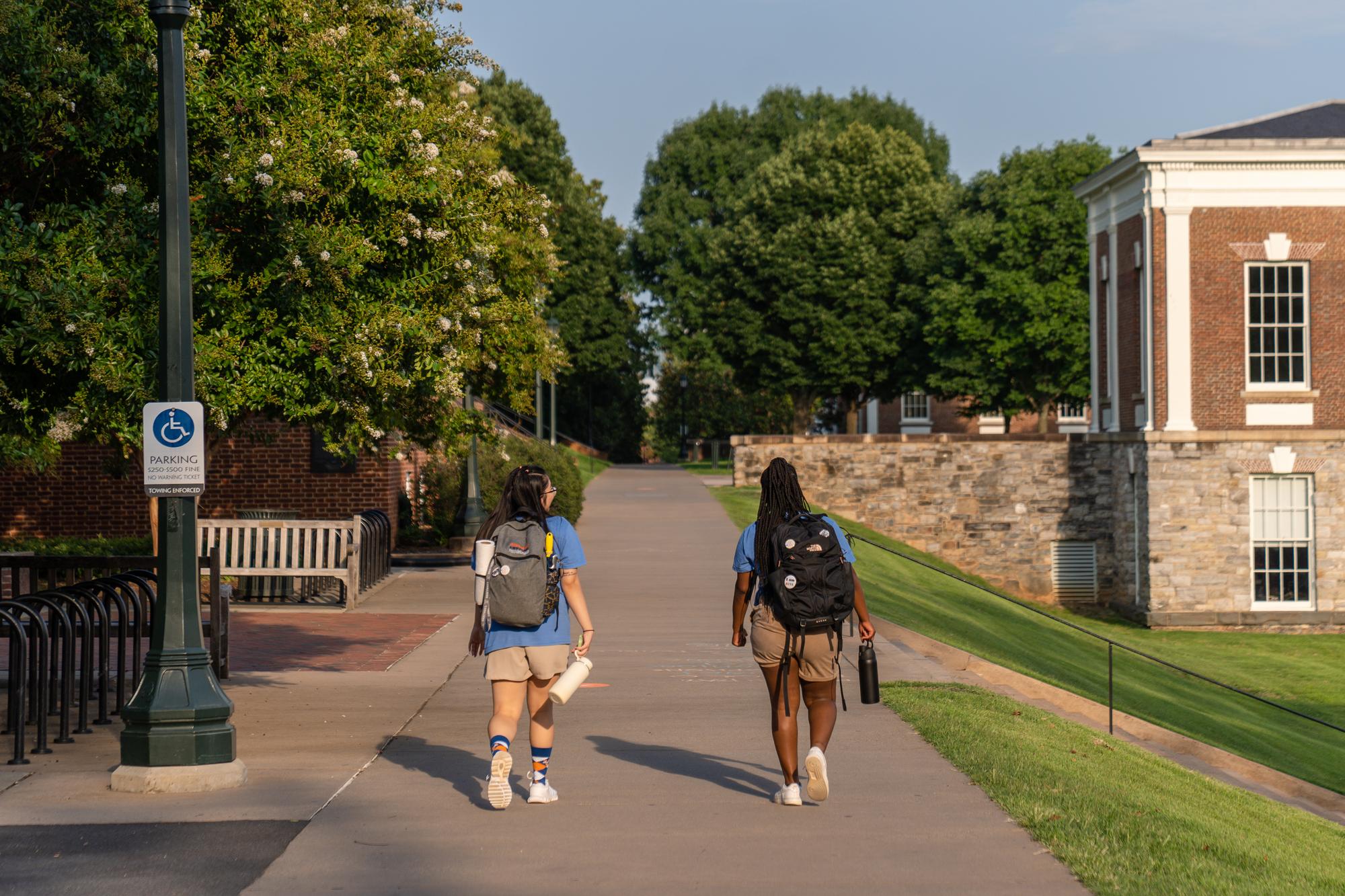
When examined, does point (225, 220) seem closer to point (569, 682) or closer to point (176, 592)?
point (176, 592)

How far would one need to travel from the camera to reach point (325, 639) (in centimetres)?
1455

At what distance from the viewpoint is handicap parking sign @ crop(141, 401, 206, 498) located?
807cm

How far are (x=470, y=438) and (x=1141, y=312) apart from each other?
15576mm

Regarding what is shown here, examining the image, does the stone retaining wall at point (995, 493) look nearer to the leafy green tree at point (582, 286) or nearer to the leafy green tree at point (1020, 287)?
the leafy green tree at point (1020, 287)

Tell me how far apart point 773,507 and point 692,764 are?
204 centimetres

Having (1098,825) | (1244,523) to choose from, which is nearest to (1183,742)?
(1098,825)

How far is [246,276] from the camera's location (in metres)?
9.70

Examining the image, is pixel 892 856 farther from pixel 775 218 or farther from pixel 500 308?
pixel 775 218

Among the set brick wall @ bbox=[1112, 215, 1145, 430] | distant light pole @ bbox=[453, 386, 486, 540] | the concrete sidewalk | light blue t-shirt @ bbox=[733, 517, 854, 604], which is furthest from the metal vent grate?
light blue t-shirt @ bbox=[733, 517, 854, 604]

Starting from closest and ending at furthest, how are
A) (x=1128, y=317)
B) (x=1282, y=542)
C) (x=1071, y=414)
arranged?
(x=1282, y=542)
(x=1128, y=317)
(x=1071, y=414)

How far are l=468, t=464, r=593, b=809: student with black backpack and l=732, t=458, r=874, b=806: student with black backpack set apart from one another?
36.1 inches

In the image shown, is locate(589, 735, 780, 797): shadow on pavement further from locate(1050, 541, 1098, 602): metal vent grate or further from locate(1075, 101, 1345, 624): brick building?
locate(1050, 541, 1098, 602): metal vent grate

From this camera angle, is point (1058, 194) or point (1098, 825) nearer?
point (1098, 825)

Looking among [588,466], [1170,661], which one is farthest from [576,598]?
[588,466]
